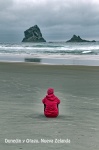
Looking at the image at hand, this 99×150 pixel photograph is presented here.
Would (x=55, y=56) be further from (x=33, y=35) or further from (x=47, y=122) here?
(x=33, y=35)

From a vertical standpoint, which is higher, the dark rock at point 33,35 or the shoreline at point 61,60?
the dark rock at point 33,35

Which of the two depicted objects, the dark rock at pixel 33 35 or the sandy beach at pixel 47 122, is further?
the dark rock at pixel 33 35

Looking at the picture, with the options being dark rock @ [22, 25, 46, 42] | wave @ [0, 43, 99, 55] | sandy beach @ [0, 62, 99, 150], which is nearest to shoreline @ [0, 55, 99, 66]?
wave @ [0, 43, 99, 55]

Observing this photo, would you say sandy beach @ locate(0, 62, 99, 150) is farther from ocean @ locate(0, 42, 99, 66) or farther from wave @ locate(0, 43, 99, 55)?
wave @ locate(0, 43, 99, 55)

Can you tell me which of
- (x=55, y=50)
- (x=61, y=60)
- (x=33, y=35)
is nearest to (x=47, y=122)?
(x=61, y=60)

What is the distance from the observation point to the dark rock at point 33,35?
13775cm

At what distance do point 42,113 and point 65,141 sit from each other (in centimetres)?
204

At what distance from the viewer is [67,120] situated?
5.74 m

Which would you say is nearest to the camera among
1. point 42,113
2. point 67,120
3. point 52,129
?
point 52,129

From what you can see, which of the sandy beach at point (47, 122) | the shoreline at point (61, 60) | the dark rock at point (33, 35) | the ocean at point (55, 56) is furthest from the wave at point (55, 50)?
the dark rock at point (33, 35)

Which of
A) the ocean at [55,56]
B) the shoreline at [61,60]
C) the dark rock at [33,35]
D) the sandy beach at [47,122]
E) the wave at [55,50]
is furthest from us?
the dark rock at [33,35]

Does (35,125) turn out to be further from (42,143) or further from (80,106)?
(80,106)

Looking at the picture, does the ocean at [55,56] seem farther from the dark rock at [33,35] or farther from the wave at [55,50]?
the dark rock at [33,35]

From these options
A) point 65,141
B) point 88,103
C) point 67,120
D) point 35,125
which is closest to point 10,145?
point 65,141
